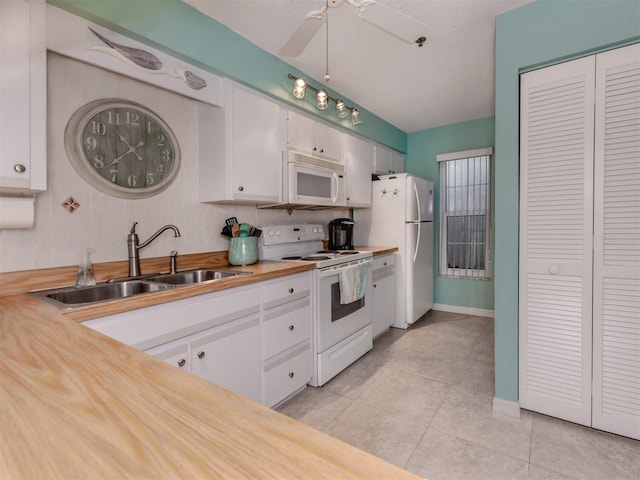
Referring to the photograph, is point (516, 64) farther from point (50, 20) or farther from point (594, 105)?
point (50, 20)

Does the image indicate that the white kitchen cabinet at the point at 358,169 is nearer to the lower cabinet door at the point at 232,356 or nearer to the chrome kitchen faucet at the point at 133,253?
the lower cabinet door at the point at 232,356

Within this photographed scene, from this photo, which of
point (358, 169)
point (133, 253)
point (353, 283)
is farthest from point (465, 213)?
point (133, 253)

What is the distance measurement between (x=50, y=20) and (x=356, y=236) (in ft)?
10.4

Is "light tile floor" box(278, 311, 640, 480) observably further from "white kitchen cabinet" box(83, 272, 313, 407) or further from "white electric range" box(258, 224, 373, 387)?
"white kitchen cabinet" box(83, 272, 313, 407)

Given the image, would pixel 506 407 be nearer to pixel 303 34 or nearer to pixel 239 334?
pixel 239 334

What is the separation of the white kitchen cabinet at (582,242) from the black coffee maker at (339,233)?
5.65 ft

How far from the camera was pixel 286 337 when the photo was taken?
212 cm

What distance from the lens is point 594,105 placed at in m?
1.77

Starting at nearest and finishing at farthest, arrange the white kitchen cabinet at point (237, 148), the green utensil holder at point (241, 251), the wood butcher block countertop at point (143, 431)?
the wood butcher block countertop at point (143, 431), the white kitchen cabinet at point (237, 148), the green utensil holder at point (241, 251)

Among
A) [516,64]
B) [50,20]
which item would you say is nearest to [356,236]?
[516,64]

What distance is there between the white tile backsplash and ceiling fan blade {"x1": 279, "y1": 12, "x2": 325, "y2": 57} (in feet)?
2.98

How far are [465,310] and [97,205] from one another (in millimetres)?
4163

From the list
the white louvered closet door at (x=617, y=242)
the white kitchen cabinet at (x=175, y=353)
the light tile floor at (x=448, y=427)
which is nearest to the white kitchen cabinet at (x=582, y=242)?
the white louvered closet door at (x=617, y=242)

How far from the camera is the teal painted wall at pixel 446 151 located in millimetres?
4090
